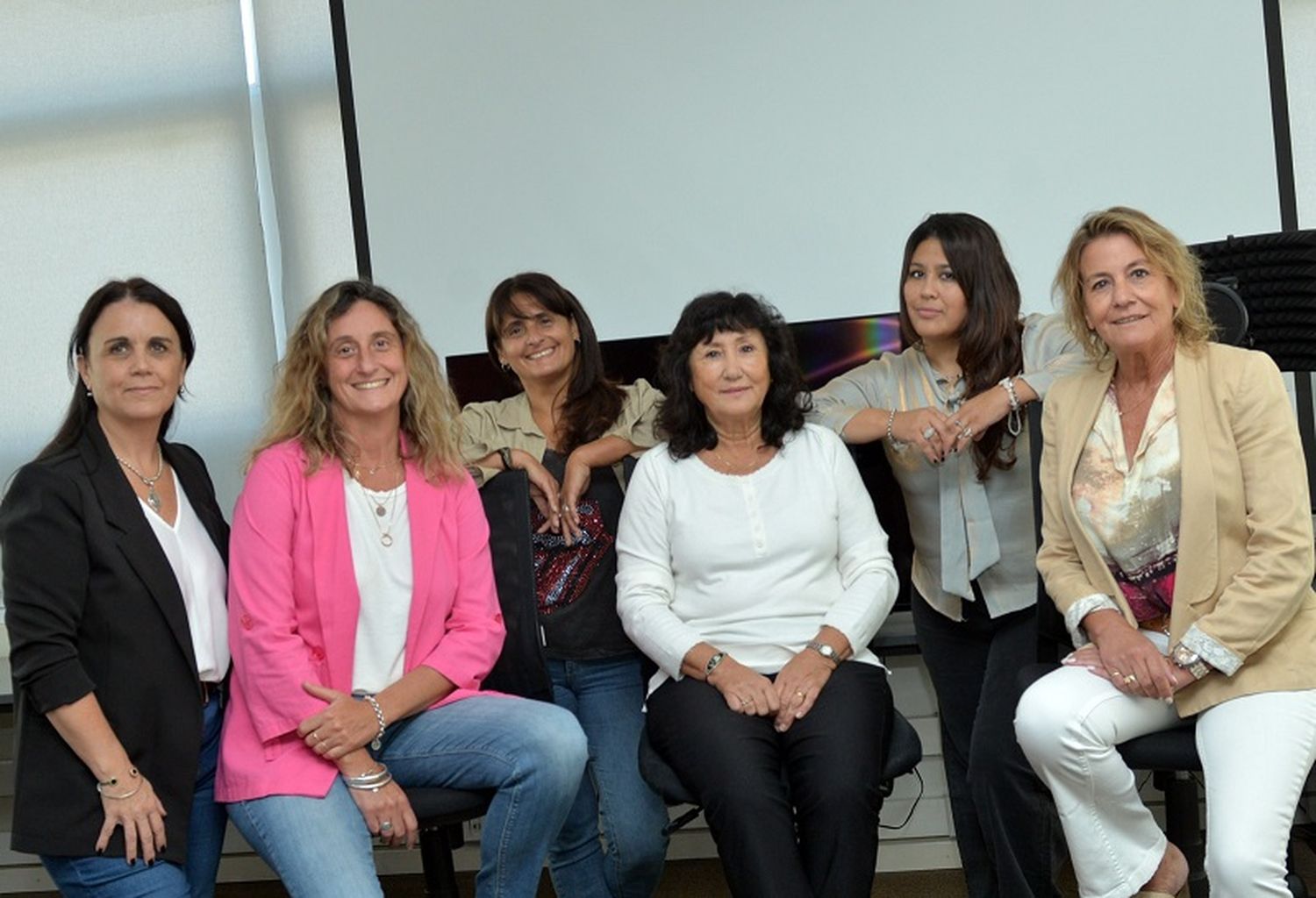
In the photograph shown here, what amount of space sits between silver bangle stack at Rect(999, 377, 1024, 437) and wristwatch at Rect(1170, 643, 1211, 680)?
2.08 ft

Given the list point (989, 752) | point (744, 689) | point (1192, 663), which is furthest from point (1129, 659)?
point (744, 689)

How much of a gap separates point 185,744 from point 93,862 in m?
0.23

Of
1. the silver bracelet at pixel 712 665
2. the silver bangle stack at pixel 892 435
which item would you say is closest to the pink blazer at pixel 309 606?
the silver bracelet at pixel 712 665

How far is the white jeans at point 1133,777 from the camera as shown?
2146 millimetres

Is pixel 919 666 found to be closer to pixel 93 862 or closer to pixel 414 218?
pixel 414 218

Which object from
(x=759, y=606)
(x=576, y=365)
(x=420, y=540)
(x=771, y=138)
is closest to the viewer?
(x=420, y=540)

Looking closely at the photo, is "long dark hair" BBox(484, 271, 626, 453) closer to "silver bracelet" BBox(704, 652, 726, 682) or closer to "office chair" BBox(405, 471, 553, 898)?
"office chair" BBox(405, 471, 553, 898)

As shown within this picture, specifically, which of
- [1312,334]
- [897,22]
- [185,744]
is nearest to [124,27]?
[897,22]

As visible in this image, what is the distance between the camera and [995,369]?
285 cm

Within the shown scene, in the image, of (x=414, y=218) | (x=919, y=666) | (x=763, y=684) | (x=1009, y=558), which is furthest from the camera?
(x=414, y=218)

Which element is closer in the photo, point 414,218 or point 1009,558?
point 1009,558

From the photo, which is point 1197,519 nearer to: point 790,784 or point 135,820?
point 790,784

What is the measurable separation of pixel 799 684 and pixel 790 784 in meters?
0.18

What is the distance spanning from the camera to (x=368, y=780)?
2346 mm
